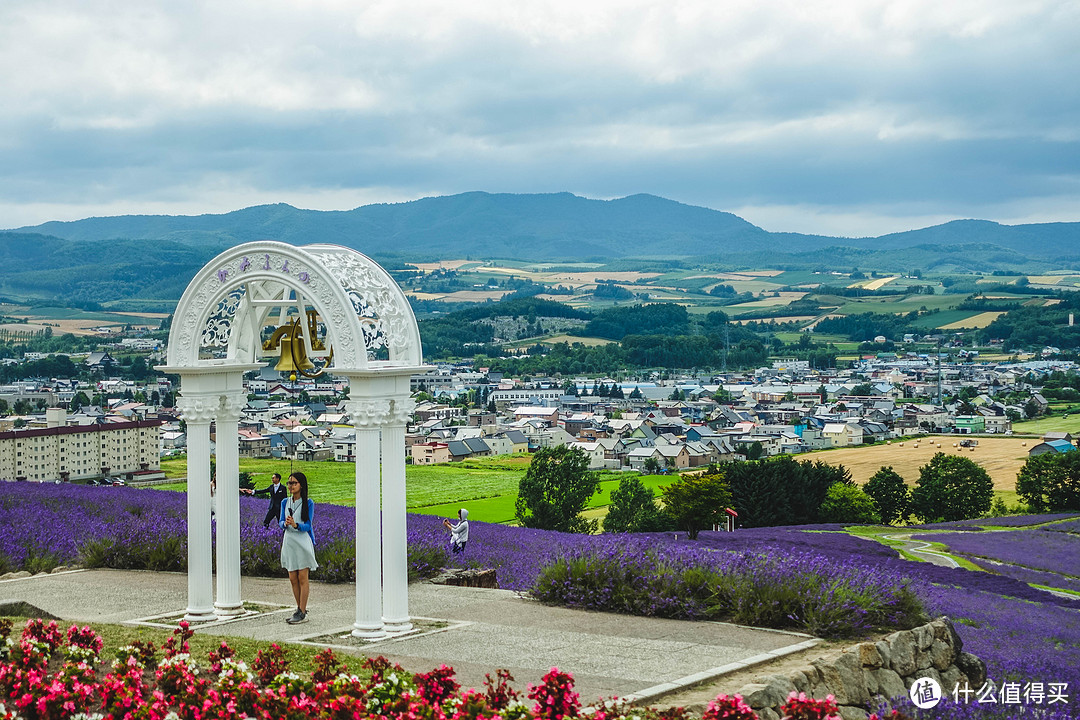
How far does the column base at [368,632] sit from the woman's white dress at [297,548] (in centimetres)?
95

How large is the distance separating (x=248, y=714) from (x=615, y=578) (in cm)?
544

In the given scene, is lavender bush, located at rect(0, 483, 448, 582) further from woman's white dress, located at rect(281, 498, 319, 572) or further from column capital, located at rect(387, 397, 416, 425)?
column capital, located at rect(387, 397, 416, 425)

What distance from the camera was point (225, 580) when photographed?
12125 mm

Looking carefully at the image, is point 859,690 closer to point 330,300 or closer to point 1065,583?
point 330,300

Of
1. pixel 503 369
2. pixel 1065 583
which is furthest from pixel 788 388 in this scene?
pixel 1065 583

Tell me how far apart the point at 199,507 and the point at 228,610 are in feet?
3.75

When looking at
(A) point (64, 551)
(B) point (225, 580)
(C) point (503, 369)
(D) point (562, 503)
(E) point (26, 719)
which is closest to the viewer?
(E) point (26, 719)

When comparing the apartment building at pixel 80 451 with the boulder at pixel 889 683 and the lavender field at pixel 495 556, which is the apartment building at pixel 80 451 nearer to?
the lavender field at pixel 495 556

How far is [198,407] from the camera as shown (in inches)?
480

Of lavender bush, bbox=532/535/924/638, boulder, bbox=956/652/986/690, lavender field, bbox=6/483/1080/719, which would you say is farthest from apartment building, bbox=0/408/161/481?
boulder, bbox=956/652/986/690

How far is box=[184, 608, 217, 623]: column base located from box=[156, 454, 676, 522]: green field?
118ft

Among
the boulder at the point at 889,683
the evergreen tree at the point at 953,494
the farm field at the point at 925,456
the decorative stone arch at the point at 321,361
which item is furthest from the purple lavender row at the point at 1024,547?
the farm field at the point at 925,456

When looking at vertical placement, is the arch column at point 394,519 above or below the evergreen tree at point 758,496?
above

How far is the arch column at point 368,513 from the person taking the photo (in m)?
10.9
